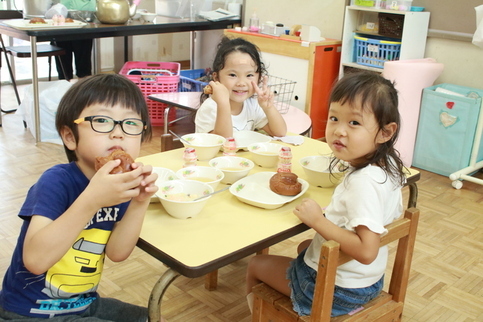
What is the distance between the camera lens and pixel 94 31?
12.2 ft

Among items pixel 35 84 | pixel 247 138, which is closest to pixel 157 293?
pixel 247 138

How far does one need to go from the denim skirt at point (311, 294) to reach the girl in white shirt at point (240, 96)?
741 mm

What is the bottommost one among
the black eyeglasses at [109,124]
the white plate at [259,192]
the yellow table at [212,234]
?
the yellow table at [212,234]

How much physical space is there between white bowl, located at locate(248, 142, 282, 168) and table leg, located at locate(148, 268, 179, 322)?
2.23 feet

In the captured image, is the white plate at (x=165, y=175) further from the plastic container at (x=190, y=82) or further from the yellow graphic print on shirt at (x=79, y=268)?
the plastic container at (x=190, y=82)

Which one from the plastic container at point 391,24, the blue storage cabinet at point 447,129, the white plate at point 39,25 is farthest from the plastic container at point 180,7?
the blue storage cabinet at point 447,129

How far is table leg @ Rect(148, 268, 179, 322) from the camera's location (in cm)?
108

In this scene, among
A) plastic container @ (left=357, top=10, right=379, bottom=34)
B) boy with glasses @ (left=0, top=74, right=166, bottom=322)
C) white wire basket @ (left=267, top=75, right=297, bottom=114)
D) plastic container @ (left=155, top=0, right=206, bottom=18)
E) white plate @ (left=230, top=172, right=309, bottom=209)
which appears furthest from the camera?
plastic container @ (left=155, top=0, right=206, bottom=18)

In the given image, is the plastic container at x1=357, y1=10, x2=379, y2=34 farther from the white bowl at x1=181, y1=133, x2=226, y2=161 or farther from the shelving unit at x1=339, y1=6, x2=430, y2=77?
the white bowl at x1=181, y1=133, x2=226, y2=161

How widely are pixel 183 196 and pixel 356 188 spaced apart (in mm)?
442

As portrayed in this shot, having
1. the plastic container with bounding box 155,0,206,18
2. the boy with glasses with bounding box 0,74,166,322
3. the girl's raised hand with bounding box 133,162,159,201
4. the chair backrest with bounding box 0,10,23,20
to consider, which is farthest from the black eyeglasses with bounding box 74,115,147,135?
the plastic container with bounding box 155,0,206,18

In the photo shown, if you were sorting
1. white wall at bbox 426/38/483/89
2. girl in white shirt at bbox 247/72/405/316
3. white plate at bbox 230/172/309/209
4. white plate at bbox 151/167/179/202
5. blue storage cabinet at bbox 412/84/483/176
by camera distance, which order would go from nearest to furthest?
girl in white shirt at bbox 247/72/405/316 → white plate at bbox 230/172/309/209 → white plate at bbox 151/167/179/202 → blue storage cabinet at bbox 412/84/483/176 → white wall at bbox 426/38/483/89

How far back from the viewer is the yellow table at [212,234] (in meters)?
1.10

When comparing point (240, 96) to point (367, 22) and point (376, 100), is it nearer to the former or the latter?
point (376, 100)
